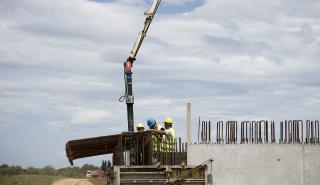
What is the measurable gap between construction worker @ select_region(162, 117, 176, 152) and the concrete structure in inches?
20.3

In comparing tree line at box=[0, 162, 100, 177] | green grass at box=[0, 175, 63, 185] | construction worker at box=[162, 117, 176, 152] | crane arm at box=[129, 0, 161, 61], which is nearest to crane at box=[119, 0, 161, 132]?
crane arm at box=[129, 0, 161, 61]

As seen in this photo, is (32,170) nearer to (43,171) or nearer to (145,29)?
(43,171)

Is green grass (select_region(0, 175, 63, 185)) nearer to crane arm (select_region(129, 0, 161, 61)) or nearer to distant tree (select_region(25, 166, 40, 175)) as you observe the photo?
distant tree (select_region(25, 166, 40, 175))

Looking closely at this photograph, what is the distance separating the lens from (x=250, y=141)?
13.3m

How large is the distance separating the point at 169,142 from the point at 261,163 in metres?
2.15

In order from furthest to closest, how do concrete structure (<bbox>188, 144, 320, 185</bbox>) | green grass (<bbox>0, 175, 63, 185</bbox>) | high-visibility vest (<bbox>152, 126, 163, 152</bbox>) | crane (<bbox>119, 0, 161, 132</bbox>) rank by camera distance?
green grass (<bbox>0, 175, 63, 185</bbox>) → crane (<bbox>119, 0, 161, 132</bbox>) → high-visibility vest (<bbox>152, 126, 163, 152</bbox>) → concrete structure (<bbox>188, 144, 320, 185</bbox>)

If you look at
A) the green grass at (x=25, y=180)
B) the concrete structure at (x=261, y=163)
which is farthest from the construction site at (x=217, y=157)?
the green grass at (x=25, y=180)

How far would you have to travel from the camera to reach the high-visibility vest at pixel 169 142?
13312 mm

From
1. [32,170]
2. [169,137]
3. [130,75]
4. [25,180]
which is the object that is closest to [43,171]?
[32,170]

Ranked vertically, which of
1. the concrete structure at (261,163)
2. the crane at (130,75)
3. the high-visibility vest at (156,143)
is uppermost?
the crane at (130,75)

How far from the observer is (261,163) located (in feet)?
42.1

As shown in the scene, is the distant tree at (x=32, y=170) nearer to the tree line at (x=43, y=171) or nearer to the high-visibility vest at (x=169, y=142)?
the tree line at (x=43, y=171)

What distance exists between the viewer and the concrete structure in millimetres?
12430

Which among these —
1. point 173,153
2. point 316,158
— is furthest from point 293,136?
point 173,153
